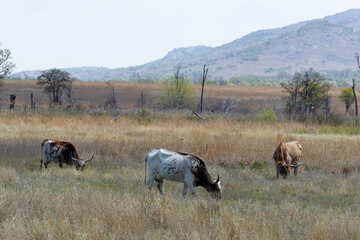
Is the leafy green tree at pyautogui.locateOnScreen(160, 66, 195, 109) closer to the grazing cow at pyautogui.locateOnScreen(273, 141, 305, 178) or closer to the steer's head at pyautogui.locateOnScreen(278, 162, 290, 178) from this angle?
the grazing cow at pyautogui.locateOnScreen(273, 141, 305, 178)

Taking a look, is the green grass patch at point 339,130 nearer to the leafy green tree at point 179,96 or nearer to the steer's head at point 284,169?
the steer's head at point 284,169

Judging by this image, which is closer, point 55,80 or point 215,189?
point 215,189

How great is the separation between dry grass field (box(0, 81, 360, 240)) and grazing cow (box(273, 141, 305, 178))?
389 millimetres

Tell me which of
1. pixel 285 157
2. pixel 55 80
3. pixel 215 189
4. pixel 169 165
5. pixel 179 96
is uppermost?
pixel 55 80

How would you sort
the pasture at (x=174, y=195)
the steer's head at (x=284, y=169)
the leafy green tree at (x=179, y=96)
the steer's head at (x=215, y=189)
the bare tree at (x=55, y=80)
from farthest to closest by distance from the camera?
the bare tree at (x=55, y=80), the leafy green tree at (x=179, y=96), the steer's head at (x=284, y=169), the steer's head at (x=215, y=189), the pasture at (x=174, y=195)

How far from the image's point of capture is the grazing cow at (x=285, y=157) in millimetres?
11305

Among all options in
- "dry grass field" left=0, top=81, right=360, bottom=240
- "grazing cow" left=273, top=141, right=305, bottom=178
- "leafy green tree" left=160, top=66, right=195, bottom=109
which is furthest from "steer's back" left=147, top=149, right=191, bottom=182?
"leafy green tree" left=160, top=66, right=195, bottom=109

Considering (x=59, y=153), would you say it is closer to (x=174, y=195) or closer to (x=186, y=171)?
(x=174, y=195)

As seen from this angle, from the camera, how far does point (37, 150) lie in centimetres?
1427

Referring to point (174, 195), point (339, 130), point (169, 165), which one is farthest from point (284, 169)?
point (339, 130)

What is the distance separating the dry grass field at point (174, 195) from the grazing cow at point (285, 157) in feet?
1.28

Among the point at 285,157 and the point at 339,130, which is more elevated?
the point at 285,157

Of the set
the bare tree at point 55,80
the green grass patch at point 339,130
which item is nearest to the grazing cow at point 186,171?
the green grass patch at point 339,130

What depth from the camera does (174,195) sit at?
8.41 metres
